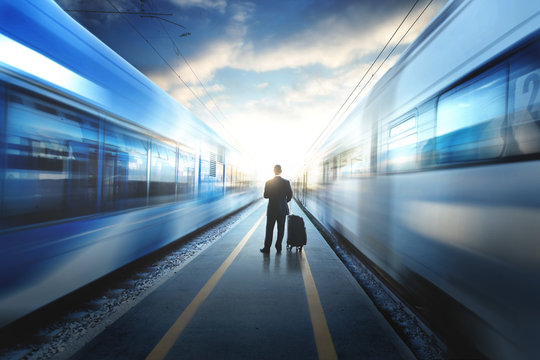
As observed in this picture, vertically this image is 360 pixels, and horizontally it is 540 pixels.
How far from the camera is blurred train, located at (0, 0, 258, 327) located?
2338 mm

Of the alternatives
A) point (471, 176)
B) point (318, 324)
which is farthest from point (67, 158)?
point (471, 176)

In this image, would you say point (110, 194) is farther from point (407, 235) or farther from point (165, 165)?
point (407, 235)

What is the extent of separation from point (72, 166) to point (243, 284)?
100 inches

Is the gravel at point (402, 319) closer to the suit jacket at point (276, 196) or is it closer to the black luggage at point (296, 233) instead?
the black luggage at point (296, 233)

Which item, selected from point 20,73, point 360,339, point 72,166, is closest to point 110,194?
point 72,166

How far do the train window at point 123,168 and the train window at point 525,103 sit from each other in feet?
13.3

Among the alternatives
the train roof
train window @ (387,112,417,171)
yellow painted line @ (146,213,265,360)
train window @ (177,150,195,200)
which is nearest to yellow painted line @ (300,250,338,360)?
yellow painted line @ (146,213,265,360)

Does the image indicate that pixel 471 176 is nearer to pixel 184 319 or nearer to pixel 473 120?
→ pixel 473 120

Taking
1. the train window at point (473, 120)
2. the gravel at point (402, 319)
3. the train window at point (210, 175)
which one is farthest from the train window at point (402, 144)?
the train window at point (210, 175)

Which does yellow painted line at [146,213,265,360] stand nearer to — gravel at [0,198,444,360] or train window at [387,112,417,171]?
gravel at [0,198,444,360]

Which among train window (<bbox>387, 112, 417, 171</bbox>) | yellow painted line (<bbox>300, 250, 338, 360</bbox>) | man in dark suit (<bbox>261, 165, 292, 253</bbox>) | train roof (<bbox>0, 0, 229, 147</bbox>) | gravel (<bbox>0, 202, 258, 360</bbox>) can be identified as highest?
train roof (<bbox>0, 0, 229, 147</bbox>)

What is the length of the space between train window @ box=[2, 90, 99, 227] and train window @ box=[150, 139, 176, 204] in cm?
145

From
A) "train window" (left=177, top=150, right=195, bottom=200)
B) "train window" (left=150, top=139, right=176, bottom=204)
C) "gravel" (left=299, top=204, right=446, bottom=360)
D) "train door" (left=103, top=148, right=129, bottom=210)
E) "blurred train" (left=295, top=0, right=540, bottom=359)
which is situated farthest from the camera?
"train window" (left=177, top=150, right=195, bottom=200)

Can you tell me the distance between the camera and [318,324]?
9.20 feet
